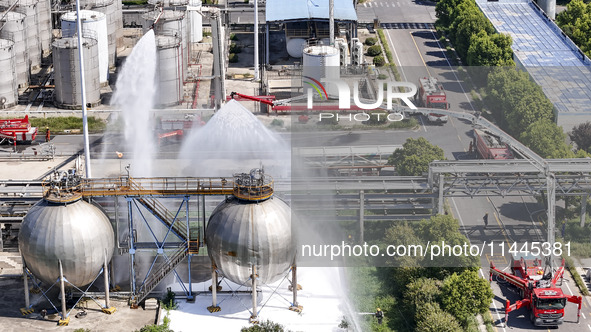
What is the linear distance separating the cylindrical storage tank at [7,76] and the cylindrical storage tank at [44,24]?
1417cm

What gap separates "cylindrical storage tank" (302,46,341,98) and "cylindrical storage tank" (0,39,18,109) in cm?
A: 3129

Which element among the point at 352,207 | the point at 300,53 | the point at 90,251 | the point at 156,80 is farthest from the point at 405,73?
the point at 90,251

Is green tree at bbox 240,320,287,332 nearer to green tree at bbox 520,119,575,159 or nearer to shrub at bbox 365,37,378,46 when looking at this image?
green tree at bbox 520,119,575,159

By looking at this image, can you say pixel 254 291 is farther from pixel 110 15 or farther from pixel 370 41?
pixel 370 41

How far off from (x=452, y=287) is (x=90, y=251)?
84.2ft

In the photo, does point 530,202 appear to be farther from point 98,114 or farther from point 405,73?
point 98,114

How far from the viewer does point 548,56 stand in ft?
398

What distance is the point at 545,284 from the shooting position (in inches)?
3132

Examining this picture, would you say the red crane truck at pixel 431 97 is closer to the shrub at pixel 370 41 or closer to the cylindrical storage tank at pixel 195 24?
the shrub at pixel 370 41

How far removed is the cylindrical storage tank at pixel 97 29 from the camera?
12219 centimetres

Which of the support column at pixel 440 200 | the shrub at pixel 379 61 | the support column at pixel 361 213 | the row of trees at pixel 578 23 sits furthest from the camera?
the shrub at pixel 379 61

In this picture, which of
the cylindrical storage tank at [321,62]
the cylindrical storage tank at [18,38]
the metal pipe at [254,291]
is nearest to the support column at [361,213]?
the metal pipe at [254,291]

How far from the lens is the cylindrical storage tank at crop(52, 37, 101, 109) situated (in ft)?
376

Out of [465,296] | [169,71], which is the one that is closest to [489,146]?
[465,296]
